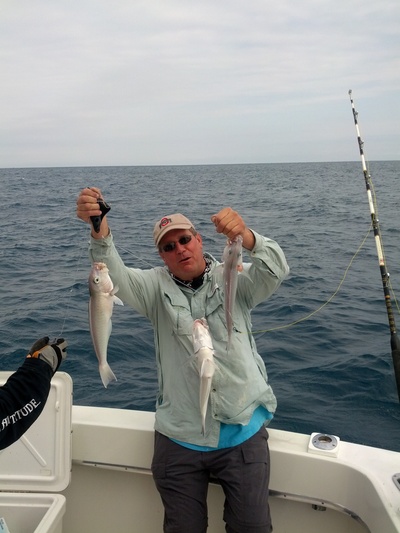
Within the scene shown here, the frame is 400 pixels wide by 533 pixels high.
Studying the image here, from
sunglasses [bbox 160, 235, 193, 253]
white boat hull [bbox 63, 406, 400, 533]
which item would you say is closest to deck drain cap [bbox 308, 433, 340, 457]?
white boat hull [bbox 63, 406, 400, 533]

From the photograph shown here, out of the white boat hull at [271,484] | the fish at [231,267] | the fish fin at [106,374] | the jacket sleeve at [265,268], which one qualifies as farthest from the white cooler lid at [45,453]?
the jacket sleeve at [265,268]

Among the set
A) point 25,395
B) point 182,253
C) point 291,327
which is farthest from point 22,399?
point 291,327

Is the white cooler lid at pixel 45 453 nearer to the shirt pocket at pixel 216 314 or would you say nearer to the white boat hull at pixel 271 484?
the white boat hull at pixel 271 484

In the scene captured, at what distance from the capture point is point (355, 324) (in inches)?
364

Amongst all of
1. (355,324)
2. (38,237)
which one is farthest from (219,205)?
(355,324)

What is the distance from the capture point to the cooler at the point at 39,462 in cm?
352

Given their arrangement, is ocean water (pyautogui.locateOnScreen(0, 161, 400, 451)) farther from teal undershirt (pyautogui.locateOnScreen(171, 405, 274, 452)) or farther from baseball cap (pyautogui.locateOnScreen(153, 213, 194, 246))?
teal undershirt (pyautogui.locateOnScreen(171, 405, 274, 452))

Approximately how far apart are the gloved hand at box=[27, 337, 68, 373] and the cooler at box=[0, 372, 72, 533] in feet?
2.44

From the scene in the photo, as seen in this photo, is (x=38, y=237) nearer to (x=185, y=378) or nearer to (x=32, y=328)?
(x=32, y=328)

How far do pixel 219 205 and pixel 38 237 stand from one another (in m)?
11.6

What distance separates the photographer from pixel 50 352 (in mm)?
2799

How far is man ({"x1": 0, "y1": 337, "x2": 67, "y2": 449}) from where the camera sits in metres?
2.52

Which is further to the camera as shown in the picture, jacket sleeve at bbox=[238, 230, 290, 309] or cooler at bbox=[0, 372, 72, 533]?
cooler at bbox=[0, 372, 72, 533]

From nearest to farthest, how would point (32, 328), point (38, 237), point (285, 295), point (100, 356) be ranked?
point (100, 356)
point (32, 328)
point (285, 295)
point (38, 237)
